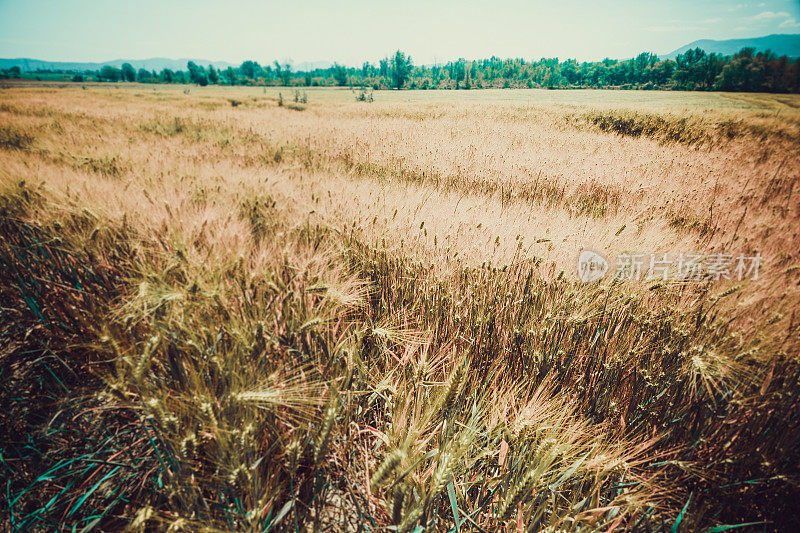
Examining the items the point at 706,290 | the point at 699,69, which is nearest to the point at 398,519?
the point at 706,290

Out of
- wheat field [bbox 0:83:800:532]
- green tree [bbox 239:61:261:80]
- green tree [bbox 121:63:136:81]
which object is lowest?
wheat field [bbox 0:83:800:532]

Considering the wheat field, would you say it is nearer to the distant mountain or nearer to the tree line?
the tree line

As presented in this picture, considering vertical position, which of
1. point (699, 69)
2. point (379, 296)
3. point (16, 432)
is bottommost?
point (16, 432)

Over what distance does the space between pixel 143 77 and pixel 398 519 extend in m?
155

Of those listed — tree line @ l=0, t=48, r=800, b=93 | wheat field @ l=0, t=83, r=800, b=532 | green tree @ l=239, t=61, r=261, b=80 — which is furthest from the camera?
green tree @ l=239, t=61, r=261, b=80

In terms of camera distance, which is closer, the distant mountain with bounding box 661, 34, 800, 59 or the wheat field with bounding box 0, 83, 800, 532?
the wheat field with bounding box 0, 83, 800, 532

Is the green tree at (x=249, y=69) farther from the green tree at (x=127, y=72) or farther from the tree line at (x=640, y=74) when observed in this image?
the green tree at (x=127, y=72)

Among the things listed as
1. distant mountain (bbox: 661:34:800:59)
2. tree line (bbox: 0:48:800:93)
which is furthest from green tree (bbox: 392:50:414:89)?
distant mountain (bbox: 661:34:800:59)

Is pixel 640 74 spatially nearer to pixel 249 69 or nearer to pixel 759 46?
pixel 759 46

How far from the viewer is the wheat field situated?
40.2 inches

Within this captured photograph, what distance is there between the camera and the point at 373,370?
59.0 inches

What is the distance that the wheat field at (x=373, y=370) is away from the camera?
102 centimetres

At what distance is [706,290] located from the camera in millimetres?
1741

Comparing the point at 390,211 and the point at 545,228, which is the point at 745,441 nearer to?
the point at 545,228
